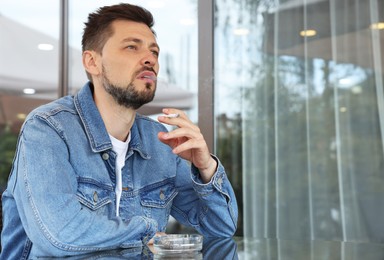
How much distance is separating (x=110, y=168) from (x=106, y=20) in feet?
1.28

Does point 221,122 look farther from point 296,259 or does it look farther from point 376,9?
point 296,259

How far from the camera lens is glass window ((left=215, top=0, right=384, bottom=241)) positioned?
2469mm

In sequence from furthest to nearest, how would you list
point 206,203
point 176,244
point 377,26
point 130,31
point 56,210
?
point 377,26, point 130,31, point 206,203, point 56,210, point 176,244

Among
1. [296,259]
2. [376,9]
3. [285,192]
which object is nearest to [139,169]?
[296,259]

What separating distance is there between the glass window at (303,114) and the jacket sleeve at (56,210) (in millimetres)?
1577

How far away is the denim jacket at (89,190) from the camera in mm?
1011

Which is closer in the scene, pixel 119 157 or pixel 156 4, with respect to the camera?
pixel 119 157

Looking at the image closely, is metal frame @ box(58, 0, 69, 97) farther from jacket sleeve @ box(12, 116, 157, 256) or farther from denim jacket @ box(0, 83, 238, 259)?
jacket sleeve @ box(12, 116, 157, 256)

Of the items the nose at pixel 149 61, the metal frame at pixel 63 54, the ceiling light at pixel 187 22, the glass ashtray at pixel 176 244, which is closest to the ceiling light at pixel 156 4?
the ceiling light at pixel 187 22

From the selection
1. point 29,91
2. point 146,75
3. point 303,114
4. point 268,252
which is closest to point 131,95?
point 146,75

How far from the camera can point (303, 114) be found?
259cm

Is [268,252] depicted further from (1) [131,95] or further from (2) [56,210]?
(1) [131,95]

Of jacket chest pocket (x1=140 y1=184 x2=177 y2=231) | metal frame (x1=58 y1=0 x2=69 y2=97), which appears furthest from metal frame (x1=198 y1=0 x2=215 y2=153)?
jacket chest pocket (x1=140 y1=184 x2=177 y2=231)

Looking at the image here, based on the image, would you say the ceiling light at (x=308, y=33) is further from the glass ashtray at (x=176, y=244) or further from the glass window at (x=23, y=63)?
the glass ashtray at (x=176, y=244)
